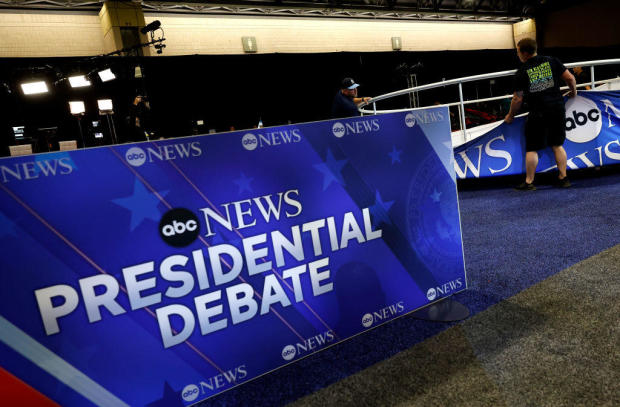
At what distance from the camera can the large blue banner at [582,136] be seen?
11.3ft

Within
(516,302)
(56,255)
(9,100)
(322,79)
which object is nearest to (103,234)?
(56,255)

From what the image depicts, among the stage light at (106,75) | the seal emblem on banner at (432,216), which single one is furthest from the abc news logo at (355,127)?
the stage light at (106,75)

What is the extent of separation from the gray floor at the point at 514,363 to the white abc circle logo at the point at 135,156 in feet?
2.67

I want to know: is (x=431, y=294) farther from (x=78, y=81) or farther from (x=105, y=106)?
(x=78, y=81)

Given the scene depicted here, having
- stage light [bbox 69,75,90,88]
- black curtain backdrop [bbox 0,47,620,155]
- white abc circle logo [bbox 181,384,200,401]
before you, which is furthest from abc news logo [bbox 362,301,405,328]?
stage light [bbox 69,75,90,88]

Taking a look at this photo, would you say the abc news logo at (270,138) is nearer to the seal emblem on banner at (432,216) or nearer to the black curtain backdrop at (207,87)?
the seal emblem on banner at (432,216)

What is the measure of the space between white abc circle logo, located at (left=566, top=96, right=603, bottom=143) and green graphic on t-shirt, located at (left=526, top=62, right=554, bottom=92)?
444 mm

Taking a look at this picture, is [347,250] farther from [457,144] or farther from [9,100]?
[9,100]

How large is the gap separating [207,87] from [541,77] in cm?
730

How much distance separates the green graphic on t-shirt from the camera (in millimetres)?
3217

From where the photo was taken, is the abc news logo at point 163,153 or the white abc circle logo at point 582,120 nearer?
the abc news logo at point 163,153

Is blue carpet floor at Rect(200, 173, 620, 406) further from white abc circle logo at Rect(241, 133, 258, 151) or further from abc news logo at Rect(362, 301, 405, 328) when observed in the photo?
white abc circle logo at Rect(241, 133, 258, 151)

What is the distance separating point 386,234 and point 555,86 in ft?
8.93

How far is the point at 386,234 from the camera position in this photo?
1.46 metres
